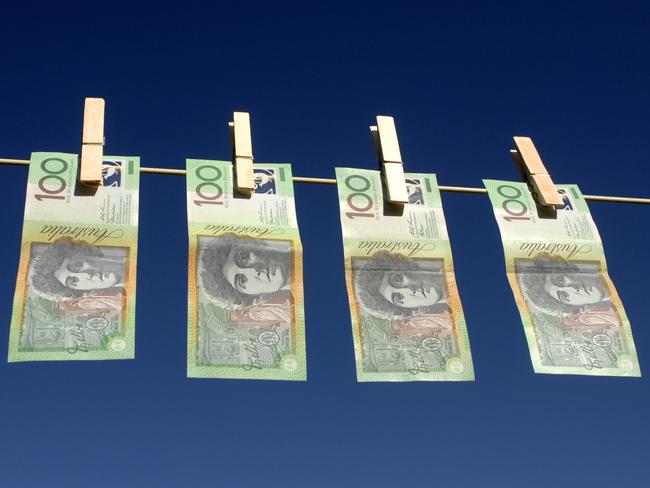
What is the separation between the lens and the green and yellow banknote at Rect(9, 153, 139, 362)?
4.53 metres

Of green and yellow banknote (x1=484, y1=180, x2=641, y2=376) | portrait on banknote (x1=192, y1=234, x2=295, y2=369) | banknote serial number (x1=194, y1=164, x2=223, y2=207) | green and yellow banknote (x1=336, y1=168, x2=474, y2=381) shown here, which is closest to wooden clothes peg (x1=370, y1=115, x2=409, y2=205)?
green and yellow banknote (x1=336, y1=168, x2=474, y2=381)

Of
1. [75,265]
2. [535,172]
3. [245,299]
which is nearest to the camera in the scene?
[75,265]

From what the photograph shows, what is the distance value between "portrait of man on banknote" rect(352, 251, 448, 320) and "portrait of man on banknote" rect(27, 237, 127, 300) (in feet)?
4.19

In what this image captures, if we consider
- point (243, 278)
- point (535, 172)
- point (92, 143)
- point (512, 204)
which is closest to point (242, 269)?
point (243, 278)

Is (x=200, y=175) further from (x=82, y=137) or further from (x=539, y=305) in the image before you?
(x=539, y=305)

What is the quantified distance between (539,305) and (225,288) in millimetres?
1767

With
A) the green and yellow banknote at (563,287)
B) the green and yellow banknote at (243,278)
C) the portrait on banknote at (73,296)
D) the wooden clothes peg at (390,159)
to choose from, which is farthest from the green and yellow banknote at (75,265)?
the green and yellow banknote at (563,287)

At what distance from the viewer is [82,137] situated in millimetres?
5277

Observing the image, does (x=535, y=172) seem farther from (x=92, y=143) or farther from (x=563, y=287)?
(x=92, y=143)

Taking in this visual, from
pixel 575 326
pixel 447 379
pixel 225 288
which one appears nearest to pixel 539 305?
pixel 575 326

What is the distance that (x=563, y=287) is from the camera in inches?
213

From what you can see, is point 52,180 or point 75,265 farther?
point 52,180

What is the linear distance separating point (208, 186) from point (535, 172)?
207 cm

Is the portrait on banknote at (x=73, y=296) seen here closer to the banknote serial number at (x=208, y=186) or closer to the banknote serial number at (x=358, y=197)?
the banknote serial number at (x=208, y=186)
